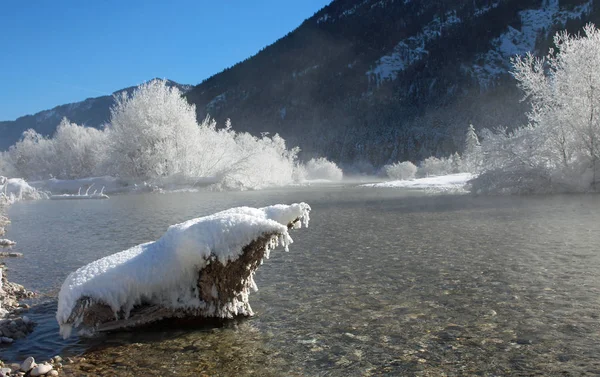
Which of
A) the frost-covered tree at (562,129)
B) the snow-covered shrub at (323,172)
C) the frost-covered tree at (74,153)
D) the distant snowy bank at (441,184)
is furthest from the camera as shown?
the snow-covered shrub at (323,172)

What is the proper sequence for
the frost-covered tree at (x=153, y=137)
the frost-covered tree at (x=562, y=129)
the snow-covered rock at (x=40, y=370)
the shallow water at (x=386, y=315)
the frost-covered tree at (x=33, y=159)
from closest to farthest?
the snow-covered rock at (x=40, y=370) < the shallow water at (x=386, y=315) < the frost-covered tree at (x=562, y=129) < the frost-covered tree at (x=153, y=137) < the frost-covered tree at (x=33, y=159)

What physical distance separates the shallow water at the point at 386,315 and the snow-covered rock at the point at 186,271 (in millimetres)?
380

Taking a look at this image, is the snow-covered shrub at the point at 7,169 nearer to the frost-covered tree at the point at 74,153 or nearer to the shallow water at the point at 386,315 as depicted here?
the frost-covered tree at the point at 74,153

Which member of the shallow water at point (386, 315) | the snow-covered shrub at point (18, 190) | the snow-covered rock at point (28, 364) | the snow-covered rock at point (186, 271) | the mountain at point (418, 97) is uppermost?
the mountain at point (418, 97)

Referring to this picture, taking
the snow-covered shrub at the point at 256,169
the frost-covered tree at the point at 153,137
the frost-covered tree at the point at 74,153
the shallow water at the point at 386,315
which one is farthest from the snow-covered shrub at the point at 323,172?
the shallow water at the point at 386,315

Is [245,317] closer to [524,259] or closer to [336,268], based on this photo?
[336,268]

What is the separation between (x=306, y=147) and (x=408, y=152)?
126 feet

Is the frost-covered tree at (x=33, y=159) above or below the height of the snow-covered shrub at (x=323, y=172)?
above

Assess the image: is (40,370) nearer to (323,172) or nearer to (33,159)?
(33,159)

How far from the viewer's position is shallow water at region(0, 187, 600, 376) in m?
5.52

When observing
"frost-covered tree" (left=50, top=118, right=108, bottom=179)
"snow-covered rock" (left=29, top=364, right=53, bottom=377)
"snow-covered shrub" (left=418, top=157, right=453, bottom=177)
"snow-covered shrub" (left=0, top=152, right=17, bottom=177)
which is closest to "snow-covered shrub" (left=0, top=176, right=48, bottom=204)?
"frost-covered tree" (left=50, top=118, right=108, bottom=179)

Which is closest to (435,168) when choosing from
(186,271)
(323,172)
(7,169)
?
(323,172)

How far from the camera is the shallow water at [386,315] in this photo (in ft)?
18.1

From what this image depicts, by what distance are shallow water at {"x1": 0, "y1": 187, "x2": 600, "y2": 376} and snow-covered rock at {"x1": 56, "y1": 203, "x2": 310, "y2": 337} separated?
380 mm
